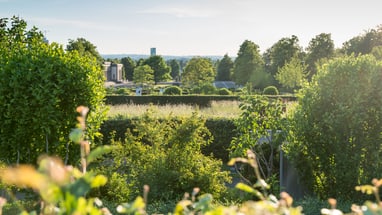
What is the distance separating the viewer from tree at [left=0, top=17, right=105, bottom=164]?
5.74m

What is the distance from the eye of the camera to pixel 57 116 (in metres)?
5.82

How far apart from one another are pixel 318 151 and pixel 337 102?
638 millimetres

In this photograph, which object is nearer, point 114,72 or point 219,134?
point 219,134

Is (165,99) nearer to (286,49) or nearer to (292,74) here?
(292,74)

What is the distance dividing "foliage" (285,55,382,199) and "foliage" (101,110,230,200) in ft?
3.90

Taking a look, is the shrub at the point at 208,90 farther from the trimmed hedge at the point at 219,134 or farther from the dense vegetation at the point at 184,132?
the dense vegetation at the point at 184,132

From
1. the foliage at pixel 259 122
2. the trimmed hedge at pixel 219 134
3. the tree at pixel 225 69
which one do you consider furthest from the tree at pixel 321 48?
the foliage at pixel 259 122

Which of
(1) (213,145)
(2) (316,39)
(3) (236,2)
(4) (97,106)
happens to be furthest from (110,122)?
(2) (316,39)

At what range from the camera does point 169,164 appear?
628 centimetres

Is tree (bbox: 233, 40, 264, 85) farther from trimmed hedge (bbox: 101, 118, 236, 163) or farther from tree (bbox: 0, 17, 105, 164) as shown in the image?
tree (bbox: 0, 17, 105, 164)

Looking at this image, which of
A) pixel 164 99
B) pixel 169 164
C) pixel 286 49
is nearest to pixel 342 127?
pixel 169 164

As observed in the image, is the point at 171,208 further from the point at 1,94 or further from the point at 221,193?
the point at 1,94

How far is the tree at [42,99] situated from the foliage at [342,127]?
9.11 ft

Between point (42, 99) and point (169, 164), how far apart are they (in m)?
1.80
